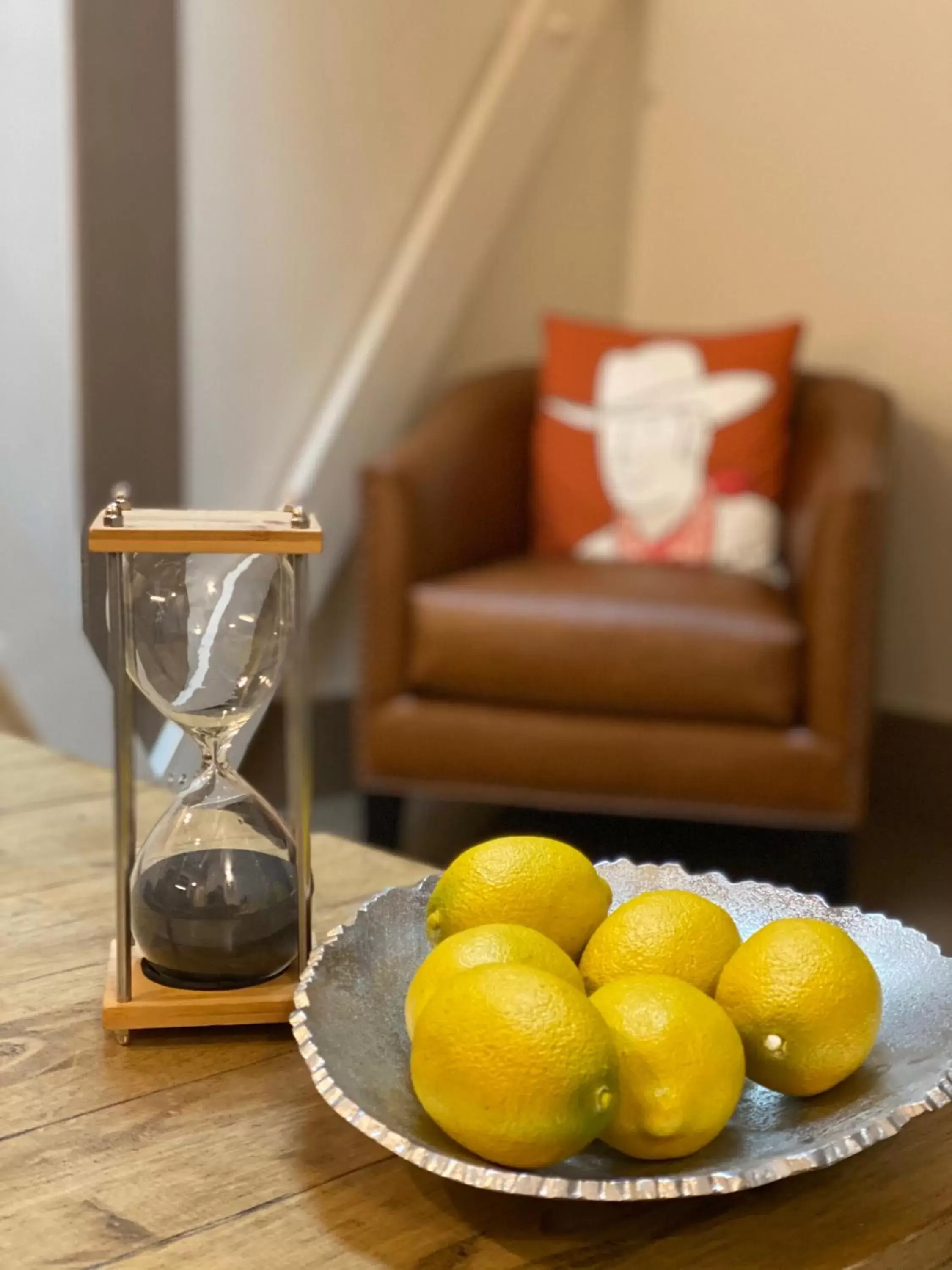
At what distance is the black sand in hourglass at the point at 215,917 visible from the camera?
2.27ft

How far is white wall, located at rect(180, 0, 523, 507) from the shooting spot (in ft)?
8.03

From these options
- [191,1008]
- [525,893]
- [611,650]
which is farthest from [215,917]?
[611,650]

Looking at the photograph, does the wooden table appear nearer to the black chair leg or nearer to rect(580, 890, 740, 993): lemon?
rect(580, 890, 740, 993): lemon

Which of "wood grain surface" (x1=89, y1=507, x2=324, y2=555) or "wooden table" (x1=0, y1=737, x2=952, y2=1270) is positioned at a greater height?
"wood grain surface" (x1=89, y1=507, x2=324, y2=555)

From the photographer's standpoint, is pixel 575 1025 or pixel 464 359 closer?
pixel 575 1025

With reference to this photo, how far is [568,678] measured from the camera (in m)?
2.00

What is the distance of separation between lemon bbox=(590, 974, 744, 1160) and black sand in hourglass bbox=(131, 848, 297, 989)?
8.1 inches

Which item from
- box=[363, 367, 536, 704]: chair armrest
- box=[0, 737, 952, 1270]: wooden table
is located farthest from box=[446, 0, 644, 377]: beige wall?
box=[0, 737, 952, 1270]: wooden table

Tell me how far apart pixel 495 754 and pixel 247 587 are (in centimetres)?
141

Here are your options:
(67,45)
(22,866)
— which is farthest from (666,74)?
(22,866)

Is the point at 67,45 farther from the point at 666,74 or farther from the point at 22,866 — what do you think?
the point at 22,866

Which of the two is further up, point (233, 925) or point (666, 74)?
point (666, 74)

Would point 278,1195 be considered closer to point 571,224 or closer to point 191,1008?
point 191,1008

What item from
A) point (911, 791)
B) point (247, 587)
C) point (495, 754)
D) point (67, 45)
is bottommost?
point (911, 791)
